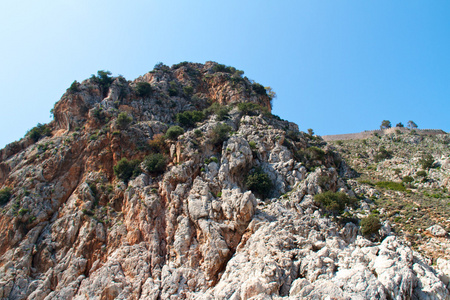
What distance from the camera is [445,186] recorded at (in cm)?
4034

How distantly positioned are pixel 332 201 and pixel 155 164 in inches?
820

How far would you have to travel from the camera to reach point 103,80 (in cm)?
5522

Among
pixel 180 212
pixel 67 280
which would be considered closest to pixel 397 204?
pixel 180 212

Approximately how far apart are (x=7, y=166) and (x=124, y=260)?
88.1 feet

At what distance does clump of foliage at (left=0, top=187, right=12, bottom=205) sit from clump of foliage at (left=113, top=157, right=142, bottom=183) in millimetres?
13147

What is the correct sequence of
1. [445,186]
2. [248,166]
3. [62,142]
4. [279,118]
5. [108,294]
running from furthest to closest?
[279,118]
[62,142]
[445,186]
[248,166]
[108,294]

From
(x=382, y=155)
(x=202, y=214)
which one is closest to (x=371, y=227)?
(x=202, y=214)

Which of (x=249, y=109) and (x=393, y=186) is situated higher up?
(x=249, y=109)

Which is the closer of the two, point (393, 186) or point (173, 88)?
point (393, 186)

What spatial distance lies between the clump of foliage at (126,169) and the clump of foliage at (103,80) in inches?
849

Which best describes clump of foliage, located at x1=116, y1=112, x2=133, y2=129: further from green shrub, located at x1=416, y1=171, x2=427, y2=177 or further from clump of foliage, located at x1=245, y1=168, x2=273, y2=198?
green shrub, located at x1=416, y1=171, x2=427, y2=177

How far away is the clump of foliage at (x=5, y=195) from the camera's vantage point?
36.3m

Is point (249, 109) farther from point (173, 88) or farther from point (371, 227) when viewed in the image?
point (371, 227)

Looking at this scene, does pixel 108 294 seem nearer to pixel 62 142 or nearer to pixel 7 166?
pixel 62 142
